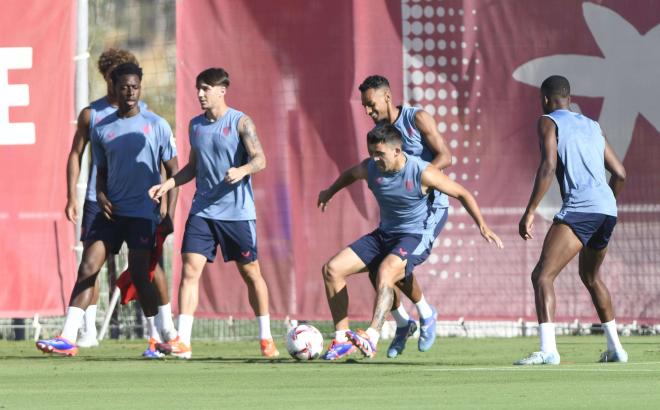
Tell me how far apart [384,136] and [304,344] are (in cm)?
160

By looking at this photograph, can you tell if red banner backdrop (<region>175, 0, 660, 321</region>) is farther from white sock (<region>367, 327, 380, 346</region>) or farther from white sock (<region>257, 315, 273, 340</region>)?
white sock (<region>367, 327, 380, 346</region>)

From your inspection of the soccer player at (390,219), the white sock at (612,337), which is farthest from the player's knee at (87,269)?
the white sock at (612,337)

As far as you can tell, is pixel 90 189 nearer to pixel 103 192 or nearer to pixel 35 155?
pixel 103 192

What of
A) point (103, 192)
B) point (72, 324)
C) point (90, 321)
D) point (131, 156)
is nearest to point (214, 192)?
point (131, 156)

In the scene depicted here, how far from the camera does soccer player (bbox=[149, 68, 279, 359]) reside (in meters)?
12.0

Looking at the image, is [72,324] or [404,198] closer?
[404,198]

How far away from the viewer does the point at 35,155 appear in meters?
15.1

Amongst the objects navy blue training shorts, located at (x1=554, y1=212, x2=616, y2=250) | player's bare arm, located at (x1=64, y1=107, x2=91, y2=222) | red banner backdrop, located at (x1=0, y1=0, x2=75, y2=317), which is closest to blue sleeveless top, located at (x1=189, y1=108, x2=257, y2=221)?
player's bare arm, located at (x1=64, y1=107, x2=91, y2=222)

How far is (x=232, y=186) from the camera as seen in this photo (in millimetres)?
12227

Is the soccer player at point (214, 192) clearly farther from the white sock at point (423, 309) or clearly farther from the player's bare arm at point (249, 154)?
the white sock at point (423, 309)

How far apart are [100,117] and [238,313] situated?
335 cm

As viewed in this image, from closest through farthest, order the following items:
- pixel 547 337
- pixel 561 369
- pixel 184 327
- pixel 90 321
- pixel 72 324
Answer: pixel 561 369, pixel 547 337, pixel 184 327, pixel 72 324, pixel 90 321

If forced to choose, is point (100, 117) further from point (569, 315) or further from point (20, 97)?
point (569, 315)

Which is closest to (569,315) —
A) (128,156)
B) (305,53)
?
(305,53)
